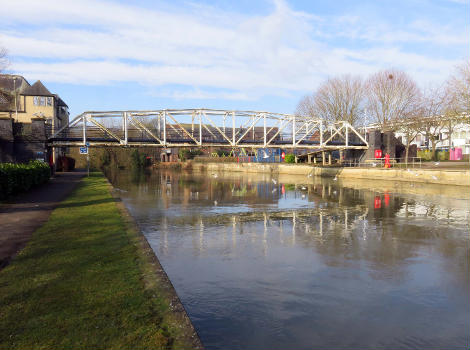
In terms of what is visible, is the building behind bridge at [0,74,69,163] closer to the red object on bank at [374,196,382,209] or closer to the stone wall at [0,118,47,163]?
the stone wall at [0,118,47,163]

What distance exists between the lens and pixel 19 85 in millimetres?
66688

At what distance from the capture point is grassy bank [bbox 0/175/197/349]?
4.89 meters

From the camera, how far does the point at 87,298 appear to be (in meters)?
6.17

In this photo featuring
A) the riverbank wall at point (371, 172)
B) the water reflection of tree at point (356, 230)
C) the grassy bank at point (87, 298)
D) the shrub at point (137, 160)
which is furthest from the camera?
the shrub at point (137, 160)

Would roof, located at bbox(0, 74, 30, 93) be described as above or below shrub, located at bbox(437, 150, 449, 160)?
above

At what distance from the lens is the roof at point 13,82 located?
64.8 meters

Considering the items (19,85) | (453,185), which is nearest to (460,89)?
(453,185)

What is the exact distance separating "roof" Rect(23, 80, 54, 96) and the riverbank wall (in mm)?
34101

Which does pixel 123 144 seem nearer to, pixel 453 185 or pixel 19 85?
pixel 19 85

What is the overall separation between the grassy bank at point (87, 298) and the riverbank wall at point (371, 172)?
30.0m

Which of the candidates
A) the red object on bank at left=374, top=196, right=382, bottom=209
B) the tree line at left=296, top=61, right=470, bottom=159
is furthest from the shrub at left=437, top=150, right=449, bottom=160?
→ the red object on bank at left=374, top=196, right=382, bottom=209

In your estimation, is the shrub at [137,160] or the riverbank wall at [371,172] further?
the shrub at [137,160]

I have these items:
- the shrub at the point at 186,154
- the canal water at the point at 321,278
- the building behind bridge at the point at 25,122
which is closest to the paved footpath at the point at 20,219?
the canal water at the point at 321,278

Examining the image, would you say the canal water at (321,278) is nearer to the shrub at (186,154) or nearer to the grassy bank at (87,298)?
the grassy bank at (87,298)
